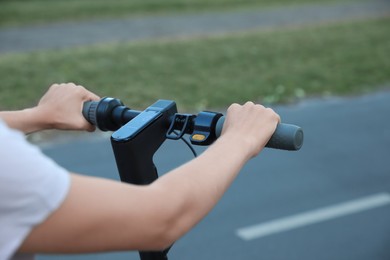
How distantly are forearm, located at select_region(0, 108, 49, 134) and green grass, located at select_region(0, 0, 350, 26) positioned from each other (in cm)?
1231

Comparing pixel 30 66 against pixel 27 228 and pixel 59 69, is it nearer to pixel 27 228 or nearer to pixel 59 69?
pixel 59 69

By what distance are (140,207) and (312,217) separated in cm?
378

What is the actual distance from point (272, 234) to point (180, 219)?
3388 millimetres

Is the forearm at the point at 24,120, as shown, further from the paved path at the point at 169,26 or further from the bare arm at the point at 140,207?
the paved path at the point at 169,26

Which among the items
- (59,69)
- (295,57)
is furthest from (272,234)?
(295,57)

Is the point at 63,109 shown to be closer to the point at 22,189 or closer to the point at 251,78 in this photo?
the point at 22,189

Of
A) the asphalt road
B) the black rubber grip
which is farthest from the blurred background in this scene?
the black rubber grip

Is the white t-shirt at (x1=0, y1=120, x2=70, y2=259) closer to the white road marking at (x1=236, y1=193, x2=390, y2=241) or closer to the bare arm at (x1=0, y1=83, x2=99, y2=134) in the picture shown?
the bare arm at (x1=0, y1=83, x2=99, y2=134)

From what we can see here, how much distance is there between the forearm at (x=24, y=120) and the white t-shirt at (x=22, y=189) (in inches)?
24.8

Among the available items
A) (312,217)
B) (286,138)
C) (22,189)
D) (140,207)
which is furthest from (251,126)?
(312,217)

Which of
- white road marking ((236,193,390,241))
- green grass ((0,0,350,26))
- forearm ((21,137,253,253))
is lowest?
white road marking ((236,193,390,241))

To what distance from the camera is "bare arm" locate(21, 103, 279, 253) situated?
0.98m

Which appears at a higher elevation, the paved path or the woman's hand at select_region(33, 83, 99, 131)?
the woman's hand at select_region(33, 83, 99, 131)

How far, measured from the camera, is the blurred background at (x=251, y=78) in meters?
4.50
